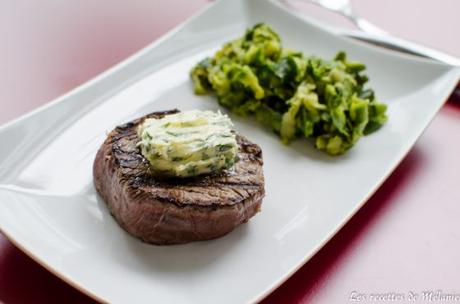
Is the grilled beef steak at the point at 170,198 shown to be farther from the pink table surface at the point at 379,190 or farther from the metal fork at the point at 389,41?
the metal fork at the point at 389,41

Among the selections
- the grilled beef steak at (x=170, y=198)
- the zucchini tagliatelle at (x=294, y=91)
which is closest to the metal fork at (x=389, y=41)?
the zucchini tagliatelle at (x=294, y=91)

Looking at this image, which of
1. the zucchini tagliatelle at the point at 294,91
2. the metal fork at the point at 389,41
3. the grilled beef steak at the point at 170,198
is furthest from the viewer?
the metal fork at the point at 389,41

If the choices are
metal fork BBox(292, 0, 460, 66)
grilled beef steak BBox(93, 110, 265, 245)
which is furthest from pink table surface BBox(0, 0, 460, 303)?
grilled beef steak BBox(93, 110, 265, 245)

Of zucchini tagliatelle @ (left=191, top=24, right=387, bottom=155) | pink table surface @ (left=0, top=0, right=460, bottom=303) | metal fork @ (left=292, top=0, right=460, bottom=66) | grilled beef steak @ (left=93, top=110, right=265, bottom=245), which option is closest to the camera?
grilled beef steak @ (left=93, top=110, right=265, bottom=245)

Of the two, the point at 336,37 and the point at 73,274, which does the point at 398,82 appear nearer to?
the point at 336,37

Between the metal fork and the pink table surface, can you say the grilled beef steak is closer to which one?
the pink table surface

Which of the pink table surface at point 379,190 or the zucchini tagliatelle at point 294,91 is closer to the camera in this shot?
the pink table surface at point 379,190
